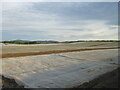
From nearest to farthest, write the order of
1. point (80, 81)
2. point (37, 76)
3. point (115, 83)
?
point (115, 83) < point (80, 81) < point (37, 76)

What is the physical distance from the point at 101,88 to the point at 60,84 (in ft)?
4.35

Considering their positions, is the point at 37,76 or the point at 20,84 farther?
the point at 37,76

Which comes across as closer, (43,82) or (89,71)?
(43,82)

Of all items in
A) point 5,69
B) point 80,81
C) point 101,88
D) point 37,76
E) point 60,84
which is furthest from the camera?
point 5,69

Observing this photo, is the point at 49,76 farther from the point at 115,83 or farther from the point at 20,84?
the point at 115,83

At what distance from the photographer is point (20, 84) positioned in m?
5.29

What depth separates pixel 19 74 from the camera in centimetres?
638

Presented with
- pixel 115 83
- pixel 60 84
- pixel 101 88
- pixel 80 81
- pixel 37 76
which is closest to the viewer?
pixel 101 88

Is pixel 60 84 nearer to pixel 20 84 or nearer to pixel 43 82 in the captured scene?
pixel 43 82

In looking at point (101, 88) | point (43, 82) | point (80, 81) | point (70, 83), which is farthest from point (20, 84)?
point (101, 88)

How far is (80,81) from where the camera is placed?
5.71 metres

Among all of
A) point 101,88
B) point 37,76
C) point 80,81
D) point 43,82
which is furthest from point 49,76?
point 101,88

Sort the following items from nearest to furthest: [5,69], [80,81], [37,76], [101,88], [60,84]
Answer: [101,88] < [60,84] < [80,81] < [37,76] < [5,69]

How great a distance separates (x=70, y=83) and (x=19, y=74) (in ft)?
6.93
